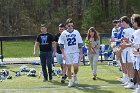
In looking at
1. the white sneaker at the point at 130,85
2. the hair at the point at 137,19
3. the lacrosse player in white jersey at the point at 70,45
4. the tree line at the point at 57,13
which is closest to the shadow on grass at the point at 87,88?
the lacrosse player in white jersey at the point at 70,45

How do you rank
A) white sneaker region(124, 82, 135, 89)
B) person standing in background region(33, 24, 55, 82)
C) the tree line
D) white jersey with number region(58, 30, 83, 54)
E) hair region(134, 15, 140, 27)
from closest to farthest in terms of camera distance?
hair region(134, 15, 140, 27) < white sneaker region(124, 82, 135, 89) < white jersey with number region(58, 30, 83, 54) < person standing in background region(33, 24, 55, 82) < the tree line

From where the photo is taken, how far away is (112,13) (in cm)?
4462

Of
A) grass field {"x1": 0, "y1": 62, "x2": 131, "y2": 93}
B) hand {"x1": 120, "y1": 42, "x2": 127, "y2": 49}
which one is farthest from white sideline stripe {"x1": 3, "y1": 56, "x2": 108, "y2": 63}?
hand {"x1": 120, "y1": 42, "x2": 127, "y2": 49}

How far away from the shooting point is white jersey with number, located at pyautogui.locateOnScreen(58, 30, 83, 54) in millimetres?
12359

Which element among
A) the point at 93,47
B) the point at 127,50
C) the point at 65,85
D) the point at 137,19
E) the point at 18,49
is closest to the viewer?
the point at 137,19

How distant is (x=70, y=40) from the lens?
1238cm

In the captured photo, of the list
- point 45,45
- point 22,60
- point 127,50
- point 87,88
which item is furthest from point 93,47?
point 22,60

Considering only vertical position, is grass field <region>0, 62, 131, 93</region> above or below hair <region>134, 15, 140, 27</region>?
below

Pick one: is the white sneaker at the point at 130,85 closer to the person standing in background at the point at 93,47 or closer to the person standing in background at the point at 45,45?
the person standing in background at the point at 93,47

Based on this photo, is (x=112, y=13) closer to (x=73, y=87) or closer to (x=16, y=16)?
(x=16, y=16)

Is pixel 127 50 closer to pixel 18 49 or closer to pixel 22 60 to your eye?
pixel 22 60

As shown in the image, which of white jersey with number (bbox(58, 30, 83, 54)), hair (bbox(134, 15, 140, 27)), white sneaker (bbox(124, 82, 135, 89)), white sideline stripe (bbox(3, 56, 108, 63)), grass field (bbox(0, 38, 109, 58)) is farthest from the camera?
grass field (bbox(0, 38, 109, 58))

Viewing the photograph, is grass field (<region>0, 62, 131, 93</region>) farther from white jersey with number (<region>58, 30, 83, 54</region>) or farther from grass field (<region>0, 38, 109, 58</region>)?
grass field (<region>0, 38, 109, 58</region>)

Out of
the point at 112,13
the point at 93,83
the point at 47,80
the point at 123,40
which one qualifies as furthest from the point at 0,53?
the point at 112,13
